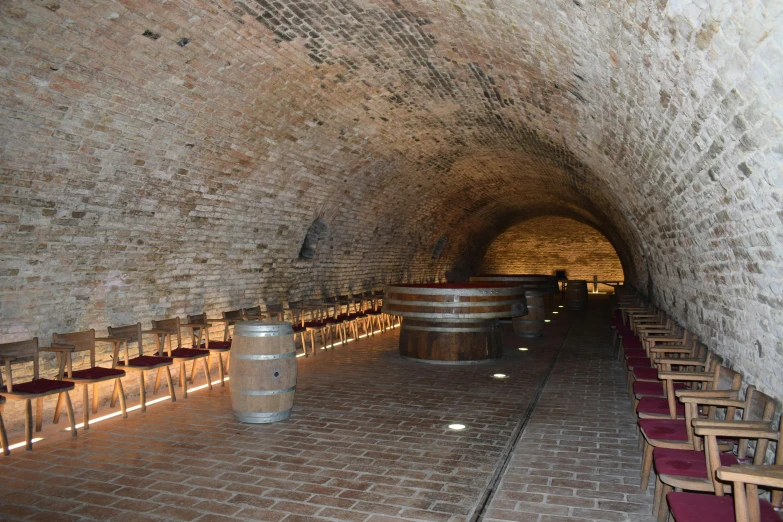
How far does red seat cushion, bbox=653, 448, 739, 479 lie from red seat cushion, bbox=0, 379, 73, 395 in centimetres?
459

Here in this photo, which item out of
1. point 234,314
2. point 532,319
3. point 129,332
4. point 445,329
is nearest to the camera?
point 129,332

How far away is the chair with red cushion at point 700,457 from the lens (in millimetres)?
3027

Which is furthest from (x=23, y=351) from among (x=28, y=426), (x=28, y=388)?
(x=28, y=426)

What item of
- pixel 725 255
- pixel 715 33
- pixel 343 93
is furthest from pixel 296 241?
pixel 715 33

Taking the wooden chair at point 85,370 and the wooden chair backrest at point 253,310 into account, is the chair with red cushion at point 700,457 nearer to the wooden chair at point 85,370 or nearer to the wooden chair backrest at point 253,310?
the wooden chair at point 85,370

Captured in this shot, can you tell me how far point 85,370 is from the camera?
5.63 m

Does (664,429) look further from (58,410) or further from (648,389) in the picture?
(58,410)

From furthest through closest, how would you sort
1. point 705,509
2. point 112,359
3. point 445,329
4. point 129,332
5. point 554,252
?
point 554,252, point 445,329, point 129,332, point 112,359, point 705,509

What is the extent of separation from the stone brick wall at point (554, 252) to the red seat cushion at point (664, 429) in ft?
65.1

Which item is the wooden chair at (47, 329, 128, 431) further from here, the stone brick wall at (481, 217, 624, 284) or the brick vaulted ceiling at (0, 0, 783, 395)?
the stone brick wall at (481, 217, 624, 284)

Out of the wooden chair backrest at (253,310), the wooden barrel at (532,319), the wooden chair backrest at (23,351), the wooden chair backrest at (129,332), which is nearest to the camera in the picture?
the wooden chair backrest at (23,351)

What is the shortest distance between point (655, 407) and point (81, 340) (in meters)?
5.23

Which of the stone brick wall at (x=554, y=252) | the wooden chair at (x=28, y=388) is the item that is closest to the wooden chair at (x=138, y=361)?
the wooden chair at (x=28, y=388)

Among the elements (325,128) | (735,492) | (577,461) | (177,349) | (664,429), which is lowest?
(577,461)
